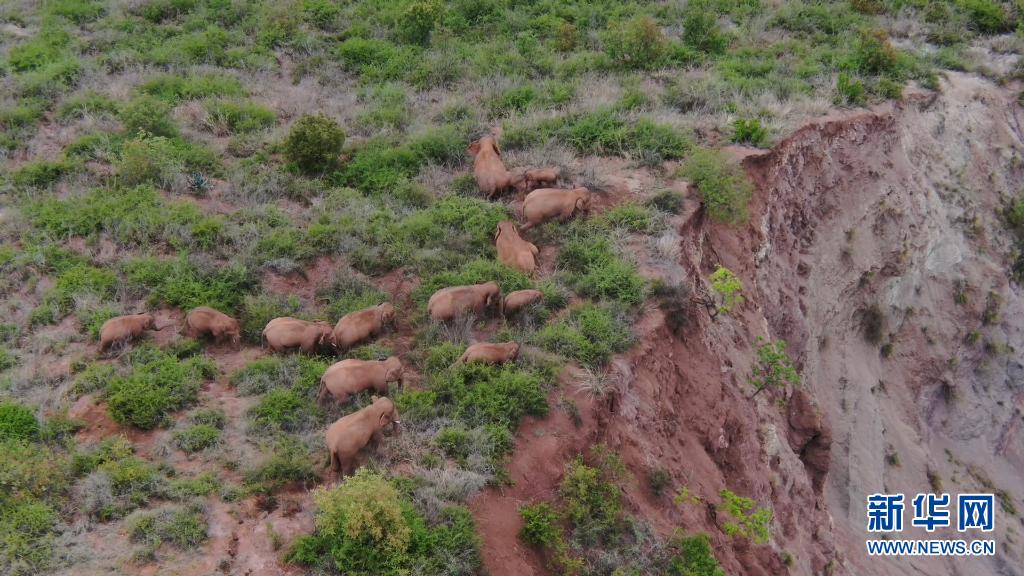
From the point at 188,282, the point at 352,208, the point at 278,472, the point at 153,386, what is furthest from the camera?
the point at 352,208

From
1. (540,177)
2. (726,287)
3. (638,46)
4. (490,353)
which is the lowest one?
(726,287)

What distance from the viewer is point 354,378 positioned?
9258 millimetres

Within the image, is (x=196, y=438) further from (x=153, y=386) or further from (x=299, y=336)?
(x=299, y=336)

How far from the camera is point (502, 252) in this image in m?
12.0

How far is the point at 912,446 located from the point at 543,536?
42.4ft

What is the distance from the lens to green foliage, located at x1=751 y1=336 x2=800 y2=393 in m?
12.8

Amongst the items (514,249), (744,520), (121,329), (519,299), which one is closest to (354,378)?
(519,299)

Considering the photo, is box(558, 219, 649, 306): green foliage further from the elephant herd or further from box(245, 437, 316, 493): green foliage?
box(245, 437, 316, 493): green foliage

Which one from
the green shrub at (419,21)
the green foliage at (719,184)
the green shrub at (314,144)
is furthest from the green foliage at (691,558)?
the green shrub at (419,21)

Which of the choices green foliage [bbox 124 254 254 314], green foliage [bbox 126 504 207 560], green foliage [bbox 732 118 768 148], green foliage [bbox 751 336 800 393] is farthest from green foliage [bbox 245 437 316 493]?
green foliage [bbox 732 118 768 148]

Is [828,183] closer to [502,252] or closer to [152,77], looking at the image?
[502,252]

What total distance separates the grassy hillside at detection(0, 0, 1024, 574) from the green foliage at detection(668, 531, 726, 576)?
0.04 metres

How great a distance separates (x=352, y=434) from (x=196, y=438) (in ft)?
6.09

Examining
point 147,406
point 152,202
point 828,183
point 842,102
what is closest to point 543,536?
point 147,406
